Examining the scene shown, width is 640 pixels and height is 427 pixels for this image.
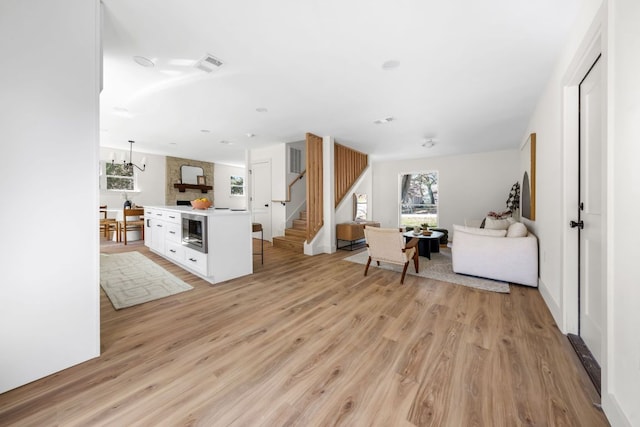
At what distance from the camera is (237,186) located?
981 cm

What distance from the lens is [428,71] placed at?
256cm

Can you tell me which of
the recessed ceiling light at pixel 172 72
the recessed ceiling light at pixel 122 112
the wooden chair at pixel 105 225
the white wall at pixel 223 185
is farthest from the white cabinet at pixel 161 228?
the white wall at pixel 223 185

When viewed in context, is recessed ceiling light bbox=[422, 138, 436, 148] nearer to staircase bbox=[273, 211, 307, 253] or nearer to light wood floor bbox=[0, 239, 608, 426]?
staircase bbox=[273, 211, 307, 253]

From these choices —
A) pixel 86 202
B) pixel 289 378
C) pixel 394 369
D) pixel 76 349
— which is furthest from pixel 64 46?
pixel 394 369

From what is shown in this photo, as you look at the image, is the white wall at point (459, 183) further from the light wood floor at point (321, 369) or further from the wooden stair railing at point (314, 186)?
the light wood floor at point (321, 369)

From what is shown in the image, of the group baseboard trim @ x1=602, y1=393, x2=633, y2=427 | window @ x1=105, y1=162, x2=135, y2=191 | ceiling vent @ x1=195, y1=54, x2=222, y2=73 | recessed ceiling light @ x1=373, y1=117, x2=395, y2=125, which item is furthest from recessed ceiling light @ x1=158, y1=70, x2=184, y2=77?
window @ x1=105, y1=162, x2=135, y2=191

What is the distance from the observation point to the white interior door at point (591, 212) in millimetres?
1655

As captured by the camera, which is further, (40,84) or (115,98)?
(115,98)

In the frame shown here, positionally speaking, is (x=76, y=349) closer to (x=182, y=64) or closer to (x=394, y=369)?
(x=394, y=369)

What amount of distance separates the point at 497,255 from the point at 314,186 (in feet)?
11.1

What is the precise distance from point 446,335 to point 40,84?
3329 millimetres

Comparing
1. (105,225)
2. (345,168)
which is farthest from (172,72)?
(105,225)

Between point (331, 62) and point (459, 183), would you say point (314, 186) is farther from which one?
point (459, 183)

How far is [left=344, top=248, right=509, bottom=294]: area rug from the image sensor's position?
316 centimetres
